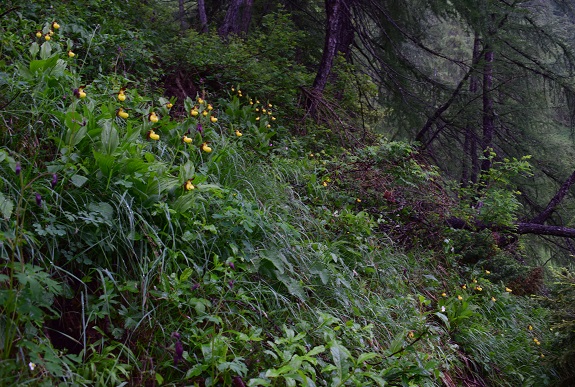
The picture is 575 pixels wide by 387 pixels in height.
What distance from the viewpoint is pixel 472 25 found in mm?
5875

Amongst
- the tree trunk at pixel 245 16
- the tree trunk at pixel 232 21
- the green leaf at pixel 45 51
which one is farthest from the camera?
the tree trunk at pixel 245 16

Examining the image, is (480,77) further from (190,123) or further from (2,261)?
(2,261)

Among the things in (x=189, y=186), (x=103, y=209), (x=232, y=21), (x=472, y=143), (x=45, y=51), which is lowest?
(x=103, y=209)

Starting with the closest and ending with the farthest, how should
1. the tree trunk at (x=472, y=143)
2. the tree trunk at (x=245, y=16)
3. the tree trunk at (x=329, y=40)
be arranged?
1. the tree trunk at (x=329, y=40)
2. the tree trunk at (x=472, y=143)
3. the tree trunk at (x=245, y=16)

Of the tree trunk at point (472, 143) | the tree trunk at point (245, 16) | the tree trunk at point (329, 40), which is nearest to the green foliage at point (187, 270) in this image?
the tree trunk at point (329, 40)

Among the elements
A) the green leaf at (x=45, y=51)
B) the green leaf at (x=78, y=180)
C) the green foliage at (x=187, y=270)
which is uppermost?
the green leaf at (x=45, y=51)

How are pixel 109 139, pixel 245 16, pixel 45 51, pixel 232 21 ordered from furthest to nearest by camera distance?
1. pixel 245 16
2. pixel 232 21
3. pixel 45 51
4. pixel 109 139

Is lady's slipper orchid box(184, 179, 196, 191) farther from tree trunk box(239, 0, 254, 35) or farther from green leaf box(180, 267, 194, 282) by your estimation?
tree trunk box(239, 0, 254, 35)

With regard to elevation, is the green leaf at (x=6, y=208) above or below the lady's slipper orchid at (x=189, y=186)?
below

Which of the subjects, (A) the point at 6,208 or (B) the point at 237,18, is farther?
(B) the point at 237,18

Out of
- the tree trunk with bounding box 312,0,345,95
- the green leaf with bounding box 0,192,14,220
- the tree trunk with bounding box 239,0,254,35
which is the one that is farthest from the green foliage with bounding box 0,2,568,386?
the tree trunk with bounding box 239,0,254,35

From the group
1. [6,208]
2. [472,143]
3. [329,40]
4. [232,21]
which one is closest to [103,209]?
[6,208]

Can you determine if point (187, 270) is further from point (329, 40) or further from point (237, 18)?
point (237, 18)

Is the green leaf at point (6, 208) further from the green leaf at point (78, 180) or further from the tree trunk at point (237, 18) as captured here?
the tree trunk at point (237, 18)
